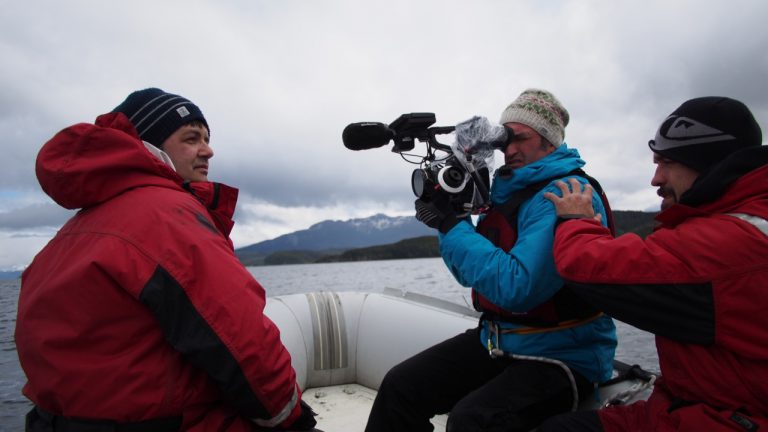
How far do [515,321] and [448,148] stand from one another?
107 centimetres

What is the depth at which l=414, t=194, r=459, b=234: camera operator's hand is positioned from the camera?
244 centimetres

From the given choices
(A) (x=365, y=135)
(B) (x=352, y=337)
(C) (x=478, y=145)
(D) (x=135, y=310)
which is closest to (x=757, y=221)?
(C) (x=478, y=145)

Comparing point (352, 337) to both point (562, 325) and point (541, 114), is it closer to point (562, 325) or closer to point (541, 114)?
point (562, 325)

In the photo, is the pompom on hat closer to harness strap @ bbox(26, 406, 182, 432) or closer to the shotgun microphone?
the shotgun microphone

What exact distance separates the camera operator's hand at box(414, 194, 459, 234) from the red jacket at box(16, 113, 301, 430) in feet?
3.76

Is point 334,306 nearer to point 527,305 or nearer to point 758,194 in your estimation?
point 527,305

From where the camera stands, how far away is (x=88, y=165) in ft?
5.05

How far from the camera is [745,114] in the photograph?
66.9 inches

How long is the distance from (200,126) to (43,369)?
1.28 metres

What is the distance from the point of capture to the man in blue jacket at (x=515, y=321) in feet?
6.93

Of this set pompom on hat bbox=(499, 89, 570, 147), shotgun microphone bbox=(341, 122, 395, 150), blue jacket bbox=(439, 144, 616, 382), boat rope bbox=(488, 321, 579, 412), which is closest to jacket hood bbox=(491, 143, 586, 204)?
blue jacket bbox=(439, 144, 616, 382)

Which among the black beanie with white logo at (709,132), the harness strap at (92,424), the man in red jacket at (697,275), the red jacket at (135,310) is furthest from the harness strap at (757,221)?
the harness strap at (92,424)

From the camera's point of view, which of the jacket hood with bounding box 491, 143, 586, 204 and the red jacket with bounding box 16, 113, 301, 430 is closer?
the red jacket with bounding box 16, 113, 301, 430

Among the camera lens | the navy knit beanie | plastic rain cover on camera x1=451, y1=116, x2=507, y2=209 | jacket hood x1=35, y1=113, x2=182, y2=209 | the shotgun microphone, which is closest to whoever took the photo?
jacket hood x1=35, y1=113, x2=182, y2=209
